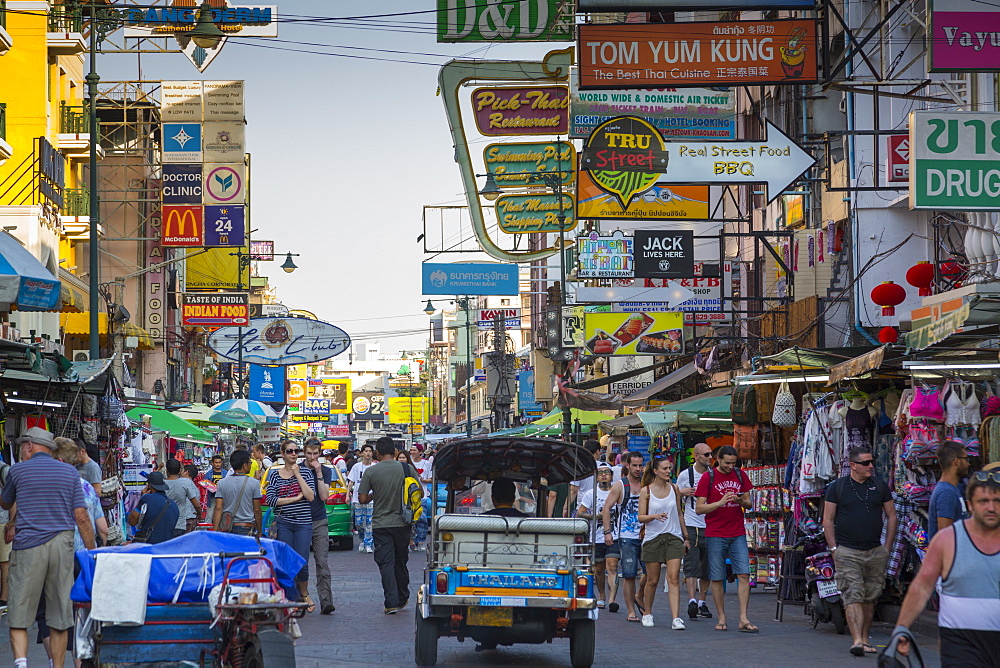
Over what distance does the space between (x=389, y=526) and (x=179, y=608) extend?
664 centimetres

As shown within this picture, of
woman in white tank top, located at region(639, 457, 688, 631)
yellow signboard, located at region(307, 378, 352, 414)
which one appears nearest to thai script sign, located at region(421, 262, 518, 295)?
woman in white tank top, located at region(639, 457, 688, 631)

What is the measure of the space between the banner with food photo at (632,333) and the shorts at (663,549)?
52.9 feet

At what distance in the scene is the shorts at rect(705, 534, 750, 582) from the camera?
1448 cm

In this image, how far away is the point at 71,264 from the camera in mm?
37312

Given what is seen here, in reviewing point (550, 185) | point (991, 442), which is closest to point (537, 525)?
point (991, 442)

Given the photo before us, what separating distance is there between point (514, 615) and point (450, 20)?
15630 millimetres

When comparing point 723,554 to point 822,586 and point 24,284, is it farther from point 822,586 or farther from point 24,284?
point 24,284

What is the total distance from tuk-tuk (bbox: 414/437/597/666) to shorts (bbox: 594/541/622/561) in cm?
450

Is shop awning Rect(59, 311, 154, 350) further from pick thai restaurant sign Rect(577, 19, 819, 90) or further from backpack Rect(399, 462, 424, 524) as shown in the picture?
pick thai restaurant sign Rect(577, 19, 819, 90)

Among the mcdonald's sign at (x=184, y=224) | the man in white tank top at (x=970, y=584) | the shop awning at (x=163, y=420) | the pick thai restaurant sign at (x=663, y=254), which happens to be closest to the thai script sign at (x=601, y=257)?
the pick thai restaurant sign at (x=663, y=254)

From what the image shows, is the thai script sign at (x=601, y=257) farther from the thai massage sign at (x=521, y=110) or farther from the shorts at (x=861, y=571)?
the shorts at (x=861, y=571)

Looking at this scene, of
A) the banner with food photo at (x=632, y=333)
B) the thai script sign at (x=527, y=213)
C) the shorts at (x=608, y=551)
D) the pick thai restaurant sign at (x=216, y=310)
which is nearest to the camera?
the shorts at (x=608, y=551)

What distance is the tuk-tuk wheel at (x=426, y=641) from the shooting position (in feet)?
37.8

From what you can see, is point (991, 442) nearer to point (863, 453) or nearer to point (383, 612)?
point (863, 453)
